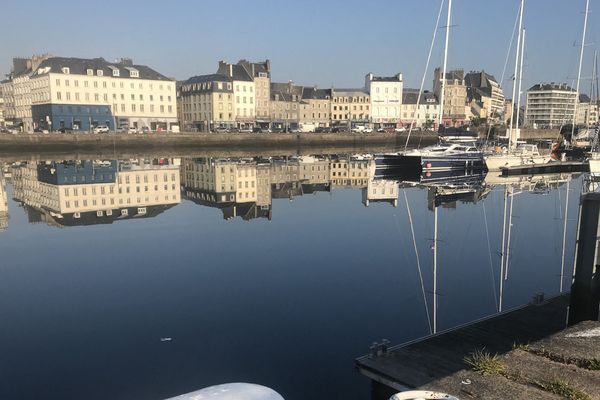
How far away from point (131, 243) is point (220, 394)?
43.0 feet

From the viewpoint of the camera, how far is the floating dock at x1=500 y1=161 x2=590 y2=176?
40562 millimetres

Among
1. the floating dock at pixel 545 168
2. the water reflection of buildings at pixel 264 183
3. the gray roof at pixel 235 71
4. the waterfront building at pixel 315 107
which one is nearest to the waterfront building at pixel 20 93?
the gray roof at pixel 235 71

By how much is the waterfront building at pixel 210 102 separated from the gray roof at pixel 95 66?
310 inches

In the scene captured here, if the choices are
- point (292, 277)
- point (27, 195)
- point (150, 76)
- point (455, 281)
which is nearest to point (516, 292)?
point (455, 281)

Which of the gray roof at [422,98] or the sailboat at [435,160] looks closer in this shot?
the sailboat at [435,160]

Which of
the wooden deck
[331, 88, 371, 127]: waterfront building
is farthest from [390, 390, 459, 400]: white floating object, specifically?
[331, 88, 371, 127]: waterfront building

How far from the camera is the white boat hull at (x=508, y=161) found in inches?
1580

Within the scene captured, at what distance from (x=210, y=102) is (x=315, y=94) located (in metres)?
26.9

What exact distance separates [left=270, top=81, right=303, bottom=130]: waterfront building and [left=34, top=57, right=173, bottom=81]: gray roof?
22.5m

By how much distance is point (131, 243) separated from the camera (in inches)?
636

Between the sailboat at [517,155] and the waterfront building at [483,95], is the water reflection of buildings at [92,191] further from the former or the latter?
the waterfront building at [483,95]

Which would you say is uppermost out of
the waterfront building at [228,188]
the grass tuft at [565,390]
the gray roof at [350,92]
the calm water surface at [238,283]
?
the gray roof at [350,92]

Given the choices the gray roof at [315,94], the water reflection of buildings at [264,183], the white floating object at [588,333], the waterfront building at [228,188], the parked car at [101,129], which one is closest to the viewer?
the white floating object at [588,333]

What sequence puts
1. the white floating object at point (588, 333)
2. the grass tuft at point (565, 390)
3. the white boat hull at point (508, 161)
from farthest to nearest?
1. the white boat hull at point (508, 161)
2. the white floating object at point (588, 333)
3. the grass tuft at point (565, 390)
